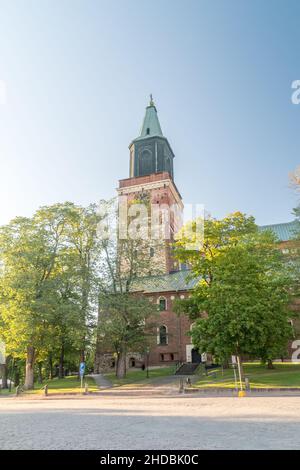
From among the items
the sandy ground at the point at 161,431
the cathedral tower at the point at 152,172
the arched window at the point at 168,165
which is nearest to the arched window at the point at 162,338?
the cathedral tower at the point at 152,172

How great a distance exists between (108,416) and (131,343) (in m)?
21.6

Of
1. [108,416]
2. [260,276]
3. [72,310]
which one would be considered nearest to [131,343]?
[72,310]

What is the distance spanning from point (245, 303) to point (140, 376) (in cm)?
1611

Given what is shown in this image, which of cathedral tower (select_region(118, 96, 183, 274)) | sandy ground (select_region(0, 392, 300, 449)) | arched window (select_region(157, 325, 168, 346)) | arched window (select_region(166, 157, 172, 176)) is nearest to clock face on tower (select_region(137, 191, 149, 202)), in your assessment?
cathedral tower (select_region(118, 96, 183, 274))

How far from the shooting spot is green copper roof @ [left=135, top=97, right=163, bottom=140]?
58.0m

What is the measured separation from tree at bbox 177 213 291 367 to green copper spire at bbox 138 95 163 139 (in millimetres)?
30866

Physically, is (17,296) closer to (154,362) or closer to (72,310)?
(72,310)

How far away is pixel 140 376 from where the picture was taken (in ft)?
121

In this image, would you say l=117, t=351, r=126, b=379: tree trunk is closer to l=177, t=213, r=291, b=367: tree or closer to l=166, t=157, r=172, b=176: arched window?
l=177, t=213, r=291, b=367: tree

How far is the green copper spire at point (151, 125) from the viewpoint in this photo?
58125 millimetres

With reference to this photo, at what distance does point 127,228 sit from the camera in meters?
37.0

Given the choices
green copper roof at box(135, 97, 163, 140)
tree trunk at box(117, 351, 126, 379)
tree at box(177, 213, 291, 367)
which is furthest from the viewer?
green copper roof at box(135, 97, 163, 140)

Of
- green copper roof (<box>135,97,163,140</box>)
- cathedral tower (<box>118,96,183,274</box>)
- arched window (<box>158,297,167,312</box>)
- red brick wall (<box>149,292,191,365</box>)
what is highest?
green copper roof (<box>135,97,163,140</box>)

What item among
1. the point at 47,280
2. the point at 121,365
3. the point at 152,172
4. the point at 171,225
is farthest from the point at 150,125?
the point at 121,365
